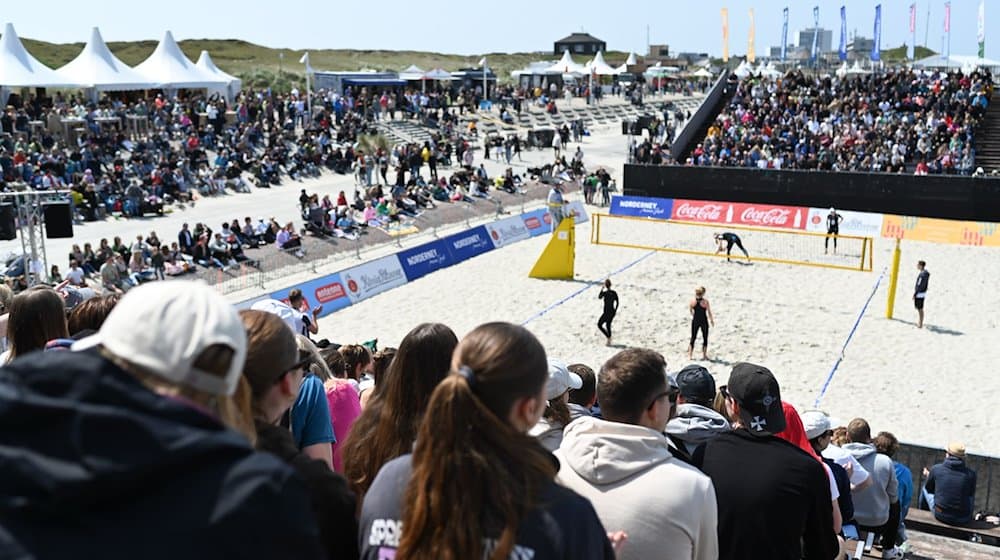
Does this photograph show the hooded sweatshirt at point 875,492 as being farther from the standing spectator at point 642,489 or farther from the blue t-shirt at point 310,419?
the blue t-shirt at point 310,419

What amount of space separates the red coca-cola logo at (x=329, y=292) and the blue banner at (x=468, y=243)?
449 cm

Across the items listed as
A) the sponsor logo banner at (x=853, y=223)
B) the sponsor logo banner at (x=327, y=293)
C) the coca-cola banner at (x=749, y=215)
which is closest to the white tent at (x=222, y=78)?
the coca-cola banner at (x=749, y=215)

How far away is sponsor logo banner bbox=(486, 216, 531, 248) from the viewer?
78.8 feet

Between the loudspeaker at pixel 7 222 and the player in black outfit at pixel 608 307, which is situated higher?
the loudspeaker at pixel 7 222

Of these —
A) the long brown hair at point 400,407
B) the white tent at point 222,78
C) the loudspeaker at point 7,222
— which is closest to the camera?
the long brown hair at point 400,407

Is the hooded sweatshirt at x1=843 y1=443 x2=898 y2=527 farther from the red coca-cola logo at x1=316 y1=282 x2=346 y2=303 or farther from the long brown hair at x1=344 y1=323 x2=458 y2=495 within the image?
the red coca-cola logo at x1=316 y1=282 x2=346 y2=303

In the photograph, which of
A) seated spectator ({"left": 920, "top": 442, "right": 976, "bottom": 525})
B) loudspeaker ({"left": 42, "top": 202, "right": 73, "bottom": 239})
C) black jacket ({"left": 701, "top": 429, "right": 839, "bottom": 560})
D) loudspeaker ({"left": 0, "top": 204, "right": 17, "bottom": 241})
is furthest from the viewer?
loudspeaker ({"left": 42, "top": 202, "right": 73, "bottom": 239})

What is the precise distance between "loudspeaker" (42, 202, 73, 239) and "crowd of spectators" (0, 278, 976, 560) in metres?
10.4

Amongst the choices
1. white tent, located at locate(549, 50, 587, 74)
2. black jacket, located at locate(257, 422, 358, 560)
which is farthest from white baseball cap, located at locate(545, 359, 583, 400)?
white tent, located at locate(549, 50, 587, 74)

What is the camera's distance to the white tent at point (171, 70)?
32312 millimetres

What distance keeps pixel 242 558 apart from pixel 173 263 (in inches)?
729

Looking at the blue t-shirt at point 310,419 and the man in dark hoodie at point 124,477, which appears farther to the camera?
→ the blue t-shirt at point 310,419

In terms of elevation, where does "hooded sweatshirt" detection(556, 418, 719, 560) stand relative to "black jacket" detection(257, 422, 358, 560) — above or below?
below

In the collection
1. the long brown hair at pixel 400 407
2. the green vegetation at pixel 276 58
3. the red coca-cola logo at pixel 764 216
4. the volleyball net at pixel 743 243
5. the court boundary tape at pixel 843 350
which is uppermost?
the green vegetation at pixel 276 58
